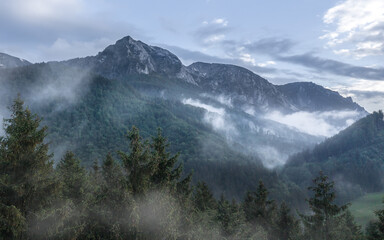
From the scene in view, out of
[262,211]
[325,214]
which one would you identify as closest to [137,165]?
[325,214]

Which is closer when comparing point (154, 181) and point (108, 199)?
point (108, 199)

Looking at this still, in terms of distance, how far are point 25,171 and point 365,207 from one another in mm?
164555

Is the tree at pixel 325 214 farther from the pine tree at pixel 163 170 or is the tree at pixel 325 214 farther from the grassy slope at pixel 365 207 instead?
the grassy slope at pixel 365 207

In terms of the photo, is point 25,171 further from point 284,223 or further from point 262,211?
point 284,223

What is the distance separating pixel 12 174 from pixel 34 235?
10.0 feet

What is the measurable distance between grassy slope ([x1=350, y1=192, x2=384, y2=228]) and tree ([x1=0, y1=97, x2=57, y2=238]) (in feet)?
405

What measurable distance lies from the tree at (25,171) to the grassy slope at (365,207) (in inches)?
→ 4859

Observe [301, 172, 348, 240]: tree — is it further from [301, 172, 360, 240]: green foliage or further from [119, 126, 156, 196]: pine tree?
[119, 126, 156, 196]: pine tree

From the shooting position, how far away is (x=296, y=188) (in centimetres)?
16075

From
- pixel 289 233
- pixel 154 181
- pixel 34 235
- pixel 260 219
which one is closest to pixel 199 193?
pixel 260 219

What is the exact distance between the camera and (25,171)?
1255cm

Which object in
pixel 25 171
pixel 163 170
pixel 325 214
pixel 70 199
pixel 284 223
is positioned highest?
pixel 25 171

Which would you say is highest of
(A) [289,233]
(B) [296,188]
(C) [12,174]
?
(C) [12,174]

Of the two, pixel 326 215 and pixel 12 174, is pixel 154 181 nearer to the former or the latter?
pixel 12 174
